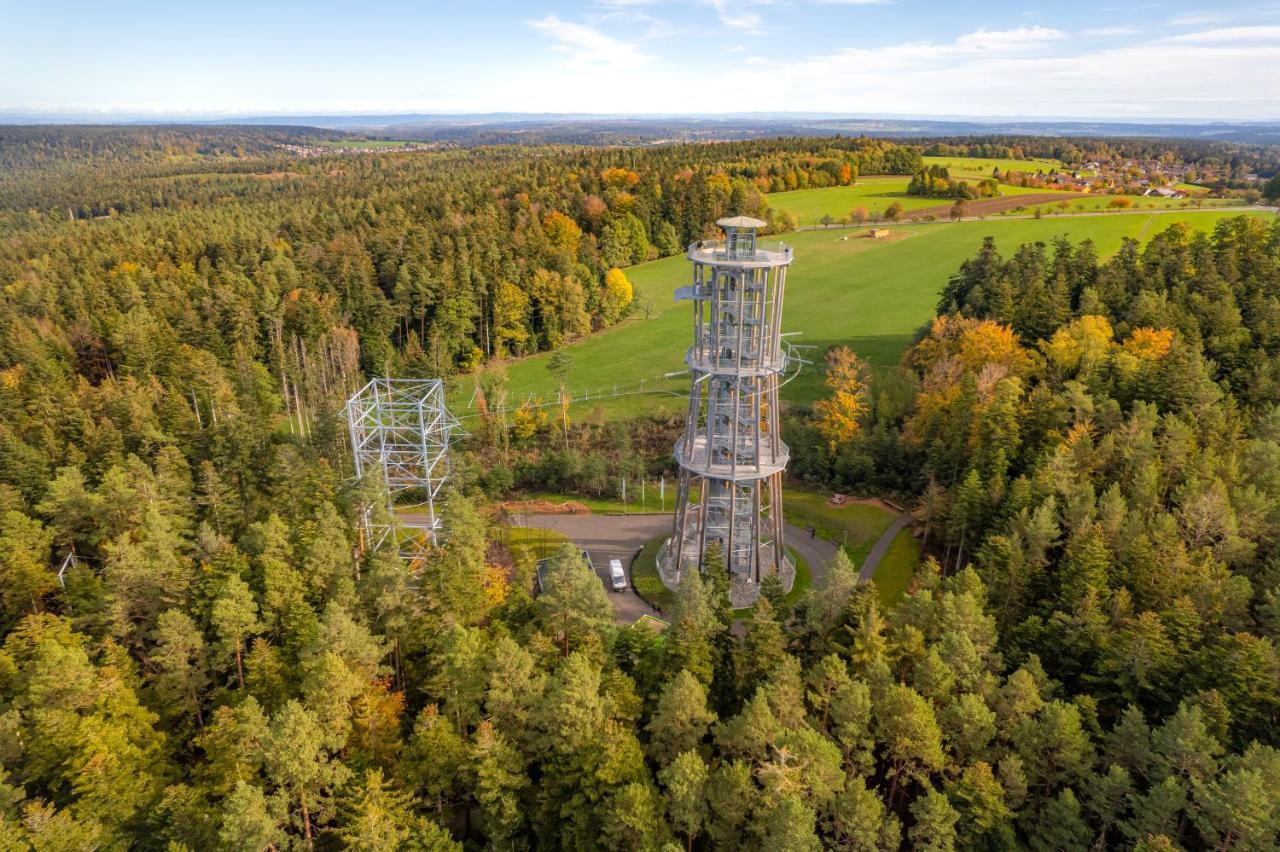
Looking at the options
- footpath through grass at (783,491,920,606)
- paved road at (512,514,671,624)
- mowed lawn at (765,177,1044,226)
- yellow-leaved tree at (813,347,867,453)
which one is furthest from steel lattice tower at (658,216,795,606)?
mowed lawn at (765,177,1044,226)

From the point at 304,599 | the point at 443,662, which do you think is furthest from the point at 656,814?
the point at 304,599

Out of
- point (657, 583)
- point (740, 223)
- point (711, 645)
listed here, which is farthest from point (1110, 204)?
point (711, 645)

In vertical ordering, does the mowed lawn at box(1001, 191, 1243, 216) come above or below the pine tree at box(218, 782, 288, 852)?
above

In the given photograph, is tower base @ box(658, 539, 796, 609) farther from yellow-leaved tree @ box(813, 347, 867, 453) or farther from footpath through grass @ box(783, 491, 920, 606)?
yellow-leaved tree @ box(813, 347, 867, 453)

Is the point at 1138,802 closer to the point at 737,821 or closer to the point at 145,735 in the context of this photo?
the point at 737,821

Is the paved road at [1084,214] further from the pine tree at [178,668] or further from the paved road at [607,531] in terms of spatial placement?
the pine tree at [178,668]
